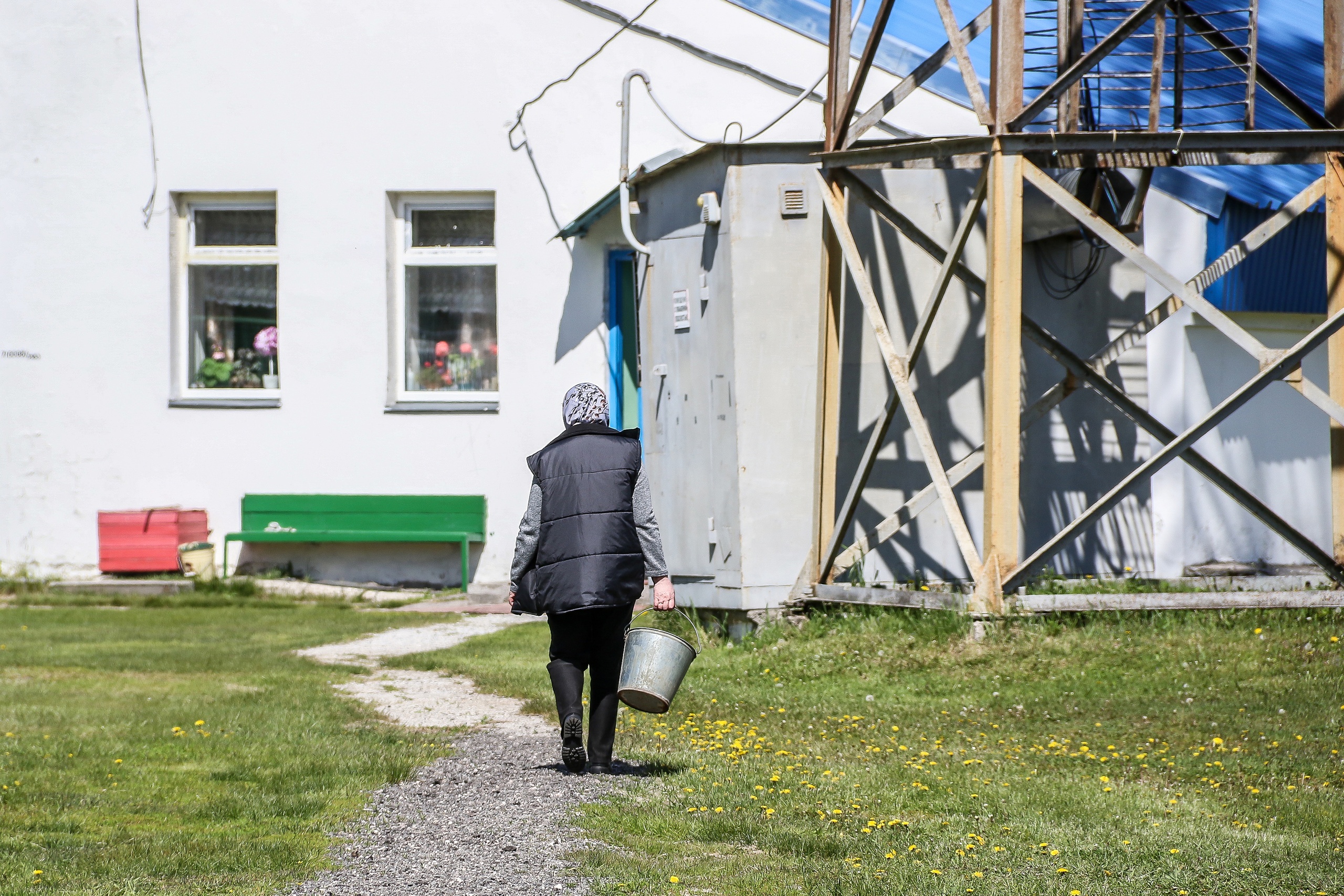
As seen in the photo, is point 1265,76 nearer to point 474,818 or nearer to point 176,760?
point 474,818

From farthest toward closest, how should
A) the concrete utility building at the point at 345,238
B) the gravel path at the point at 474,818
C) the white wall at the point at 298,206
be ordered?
1. the white wall at the point at 298,206
2. the concrete utility building at the point at 345,238
3. the gravel path at the point at 474,818

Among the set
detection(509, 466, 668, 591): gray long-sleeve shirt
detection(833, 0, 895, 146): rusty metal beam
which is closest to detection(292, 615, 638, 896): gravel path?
detection(509, 466, 668, 591): gray long-sleeve shirt

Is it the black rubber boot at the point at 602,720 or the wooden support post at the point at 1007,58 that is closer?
the black rubber boot at the point at 602,720

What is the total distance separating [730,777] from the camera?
6762mm

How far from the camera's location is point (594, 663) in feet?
23.4

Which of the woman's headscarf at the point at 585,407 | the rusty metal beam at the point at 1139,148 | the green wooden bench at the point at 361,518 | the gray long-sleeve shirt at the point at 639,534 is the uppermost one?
the rusty metal beam at the point at 1139,148

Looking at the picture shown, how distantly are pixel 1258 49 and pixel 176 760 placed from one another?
11.8 metres

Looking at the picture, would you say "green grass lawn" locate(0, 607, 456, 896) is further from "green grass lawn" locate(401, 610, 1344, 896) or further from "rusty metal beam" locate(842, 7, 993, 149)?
"rusty metal beam" locate(842, 7, 993, 149)

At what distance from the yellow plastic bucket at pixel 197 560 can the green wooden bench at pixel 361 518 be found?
164 millimetres

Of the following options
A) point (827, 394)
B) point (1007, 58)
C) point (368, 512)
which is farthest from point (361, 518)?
point (1007, 58)

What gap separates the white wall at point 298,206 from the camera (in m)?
15.0

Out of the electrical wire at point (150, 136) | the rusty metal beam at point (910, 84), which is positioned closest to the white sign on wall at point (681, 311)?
the rusty metal beam at point (910, 84)

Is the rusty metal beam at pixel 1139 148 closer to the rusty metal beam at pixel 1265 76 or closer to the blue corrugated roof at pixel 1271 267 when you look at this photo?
the rusty metal beam at pixel 1265 76

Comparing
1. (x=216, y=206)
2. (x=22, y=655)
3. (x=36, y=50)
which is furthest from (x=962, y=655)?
(x=36, y=50)
